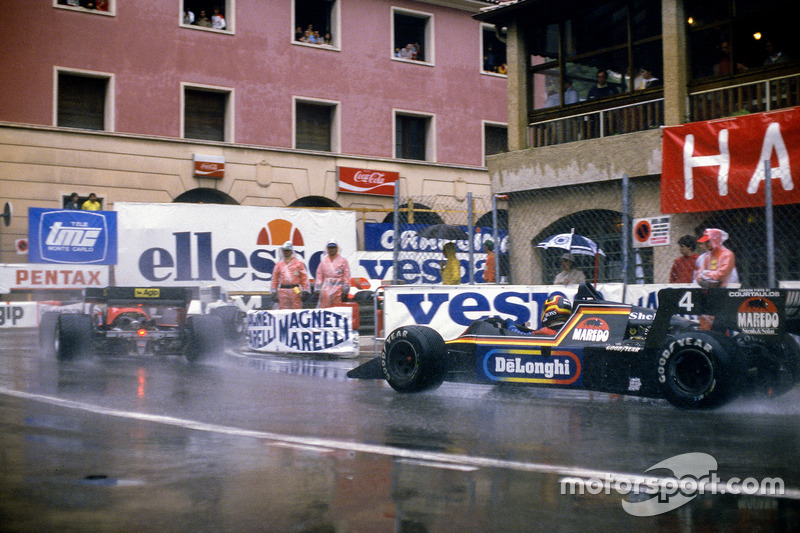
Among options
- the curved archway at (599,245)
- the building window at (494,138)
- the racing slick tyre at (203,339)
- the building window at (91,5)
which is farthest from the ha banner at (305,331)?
the building window at (494,138)

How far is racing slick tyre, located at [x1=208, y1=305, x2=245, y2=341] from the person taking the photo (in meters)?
14.6

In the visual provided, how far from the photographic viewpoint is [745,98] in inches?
573

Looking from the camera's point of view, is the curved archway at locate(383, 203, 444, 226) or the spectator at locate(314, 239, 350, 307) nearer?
the spectator at locate(314, 239, 350, 307)

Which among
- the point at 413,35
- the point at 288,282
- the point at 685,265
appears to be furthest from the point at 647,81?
the point at 413,35

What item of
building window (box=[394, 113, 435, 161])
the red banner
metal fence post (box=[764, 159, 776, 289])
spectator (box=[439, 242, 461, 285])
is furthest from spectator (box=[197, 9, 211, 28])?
metal fence post (box=[764, 159, 776, 289])

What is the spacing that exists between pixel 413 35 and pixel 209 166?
8433 mm

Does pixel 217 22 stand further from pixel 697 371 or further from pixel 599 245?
pixel 697 371

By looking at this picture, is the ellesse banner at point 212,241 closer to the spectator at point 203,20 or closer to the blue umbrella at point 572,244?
the spectator at point 203,20

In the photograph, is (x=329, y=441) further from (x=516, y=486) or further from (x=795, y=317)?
(x=795, y=317)

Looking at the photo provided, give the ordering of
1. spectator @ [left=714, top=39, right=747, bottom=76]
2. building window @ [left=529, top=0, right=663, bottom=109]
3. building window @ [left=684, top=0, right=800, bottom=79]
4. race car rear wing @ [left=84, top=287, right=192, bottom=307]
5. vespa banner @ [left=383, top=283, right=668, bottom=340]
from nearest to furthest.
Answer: vespa banner @ [left=383, top=283, right=668, bottom=340]
race car rear wing @ [left=84, top=287, right=192, bottom=307]
building window @ [left=684, top=0, right=800, bottom=79]
spectator @ [left=714, top=39, right=747, bottom=76]
building window @ [left=529, top=0, right=663, bottom=109]

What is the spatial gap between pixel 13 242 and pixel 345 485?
19.8 meters

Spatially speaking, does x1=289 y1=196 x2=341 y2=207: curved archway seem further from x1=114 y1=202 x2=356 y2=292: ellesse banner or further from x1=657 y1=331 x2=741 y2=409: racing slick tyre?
x1=657 y1=331 x2=741 y2=409: racing slick tyre

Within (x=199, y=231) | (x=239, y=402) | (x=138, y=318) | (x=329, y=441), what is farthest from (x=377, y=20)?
(x=329, y=441)

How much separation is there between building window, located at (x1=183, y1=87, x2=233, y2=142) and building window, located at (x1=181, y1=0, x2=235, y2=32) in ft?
5.81
